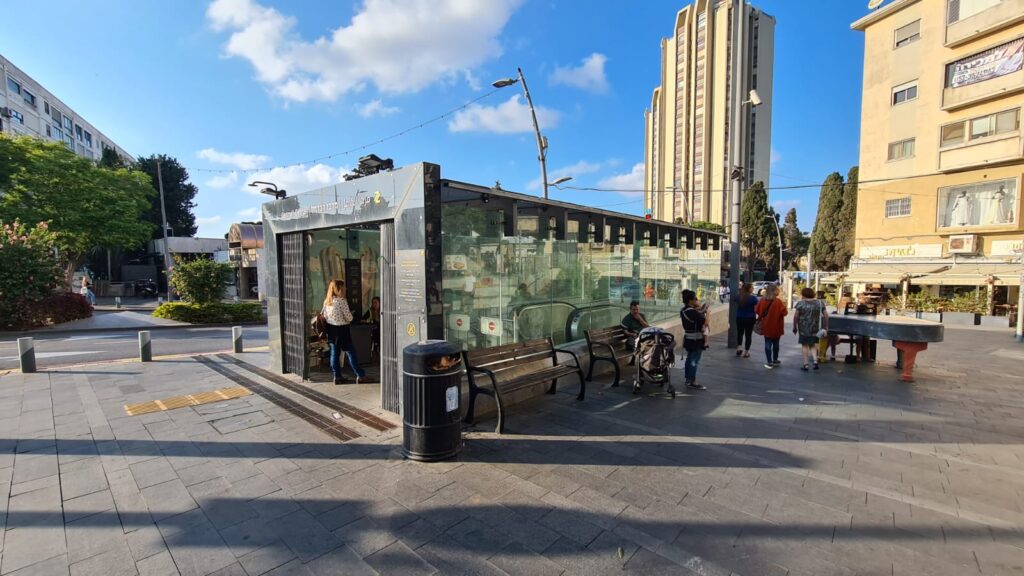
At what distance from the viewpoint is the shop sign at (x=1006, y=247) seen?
2037 centimetres

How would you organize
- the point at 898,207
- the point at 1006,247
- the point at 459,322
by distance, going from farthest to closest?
the point at 898,207, the point at 1006,247, the point at 459,322

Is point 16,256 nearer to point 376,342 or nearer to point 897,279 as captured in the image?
point 376,342

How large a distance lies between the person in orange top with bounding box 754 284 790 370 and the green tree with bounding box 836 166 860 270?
130 ft

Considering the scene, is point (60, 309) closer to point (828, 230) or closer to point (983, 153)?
point (983, 153)

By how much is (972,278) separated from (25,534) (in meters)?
30.0

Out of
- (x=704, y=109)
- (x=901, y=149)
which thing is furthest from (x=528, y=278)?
(x=704, y=109)

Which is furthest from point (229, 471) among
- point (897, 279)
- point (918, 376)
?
point (897, 279)

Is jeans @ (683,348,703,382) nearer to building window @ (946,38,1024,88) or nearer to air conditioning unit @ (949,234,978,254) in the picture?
air conditioning unit @ (949,234,978,254)

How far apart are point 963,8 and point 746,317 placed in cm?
2604

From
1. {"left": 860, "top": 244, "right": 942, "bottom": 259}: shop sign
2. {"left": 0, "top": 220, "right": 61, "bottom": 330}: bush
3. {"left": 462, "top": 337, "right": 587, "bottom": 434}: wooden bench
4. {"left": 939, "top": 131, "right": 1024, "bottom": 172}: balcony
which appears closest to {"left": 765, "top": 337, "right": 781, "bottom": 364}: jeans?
{"left": 462, "top": 337, "right": 587, "bottom": 434}: wooden bench

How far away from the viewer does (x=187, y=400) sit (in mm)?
6215

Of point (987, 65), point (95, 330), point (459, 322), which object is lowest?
point (95, 330)

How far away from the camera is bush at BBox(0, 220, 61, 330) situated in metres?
14.1

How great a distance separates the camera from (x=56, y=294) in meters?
16.5
